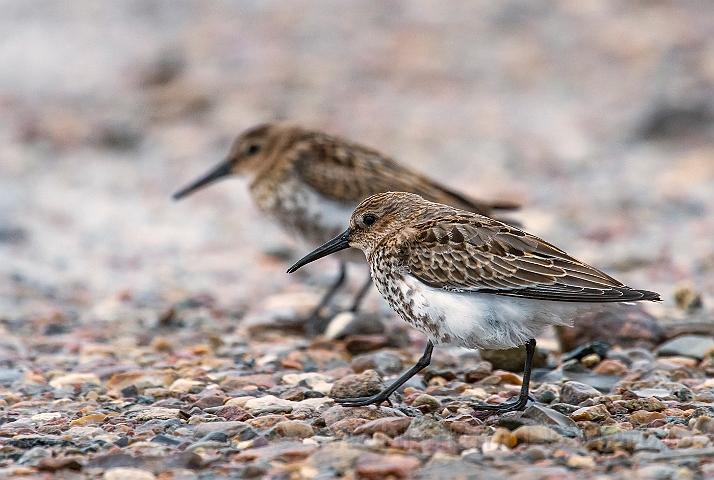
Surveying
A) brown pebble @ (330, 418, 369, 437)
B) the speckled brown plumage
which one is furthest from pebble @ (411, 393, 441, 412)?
the speckled brown plumage

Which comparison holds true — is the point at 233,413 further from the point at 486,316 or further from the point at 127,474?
the point at 486,316

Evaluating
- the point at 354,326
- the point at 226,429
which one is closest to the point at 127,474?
the point at 226,429

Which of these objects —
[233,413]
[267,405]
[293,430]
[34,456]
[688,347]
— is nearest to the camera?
[34,456]

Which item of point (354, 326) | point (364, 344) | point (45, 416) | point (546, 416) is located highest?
point (354, 326)

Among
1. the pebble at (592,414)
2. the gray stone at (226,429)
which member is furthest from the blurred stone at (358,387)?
the pebble at (592,414)

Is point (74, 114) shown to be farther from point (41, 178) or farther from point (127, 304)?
point (127, 304)

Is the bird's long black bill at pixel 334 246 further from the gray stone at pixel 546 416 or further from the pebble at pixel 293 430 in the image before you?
Result: the gray stone at pixel 546 416
